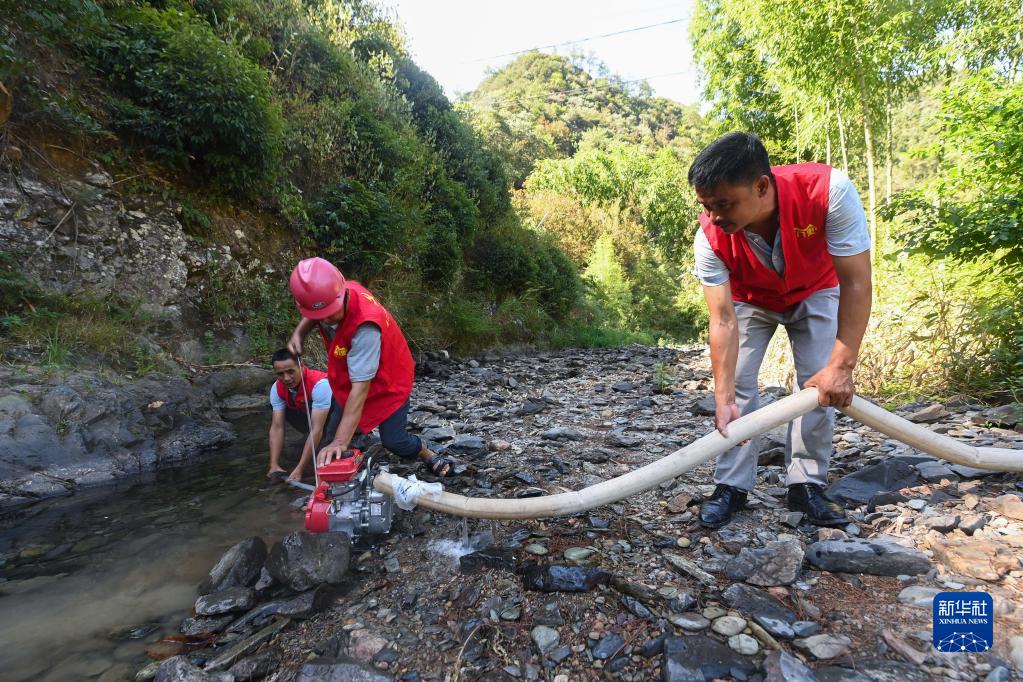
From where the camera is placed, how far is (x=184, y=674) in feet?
6.84

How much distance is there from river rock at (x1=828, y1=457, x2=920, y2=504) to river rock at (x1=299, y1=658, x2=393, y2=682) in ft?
8.95

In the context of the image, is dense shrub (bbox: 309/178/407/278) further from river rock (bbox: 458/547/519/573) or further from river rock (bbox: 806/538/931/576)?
river rock (bbox: 806/538/931/576)

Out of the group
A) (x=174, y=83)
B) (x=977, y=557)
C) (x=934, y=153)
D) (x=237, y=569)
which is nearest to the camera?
(x=977, y=557)

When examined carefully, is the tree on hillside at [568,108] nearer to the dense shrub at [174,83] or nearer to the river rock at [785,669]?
the dense shrub at [174,83]

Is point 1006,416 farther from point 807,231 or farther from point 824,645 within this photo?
point 824,645

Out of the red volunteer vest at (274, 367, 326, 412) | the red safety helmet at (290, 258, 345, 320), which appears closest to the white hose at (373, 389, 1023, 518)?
the red safety helmet at (290, 258, 345, 320)

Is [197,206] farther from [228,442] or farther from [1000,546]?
[1000,546]

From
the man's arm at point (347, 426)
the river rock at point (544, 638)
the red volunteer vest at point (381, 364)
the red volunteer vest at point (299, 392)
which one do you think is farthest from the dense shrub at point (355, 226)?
the river rock at point (544, 638)

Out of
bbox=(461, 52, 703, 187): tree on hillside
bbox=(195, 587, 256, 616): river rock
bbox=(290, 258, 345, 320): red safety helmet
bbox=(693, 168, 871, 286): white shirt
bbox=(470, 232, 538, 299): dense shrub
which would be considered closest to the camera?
bbox=(693, 168, 871, 286): white shirt

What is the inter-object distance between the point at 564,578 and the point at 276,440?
311 centimetres

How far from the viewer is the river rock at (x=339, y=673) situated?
6.49 ft

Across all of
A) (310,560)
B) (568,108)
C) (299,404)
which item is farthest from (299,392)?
(568,108)

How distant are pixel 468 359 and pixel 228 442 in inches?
247

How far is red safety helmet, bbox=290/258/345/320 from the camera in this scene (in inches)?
124
